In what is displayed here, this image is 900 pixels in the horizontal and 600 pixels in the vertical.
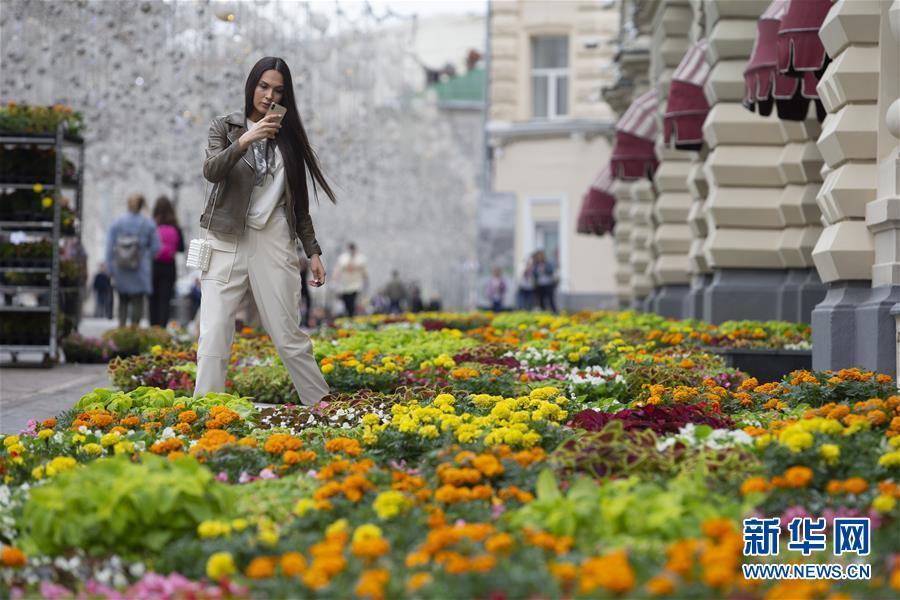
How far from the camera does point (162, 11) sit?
2431 cm

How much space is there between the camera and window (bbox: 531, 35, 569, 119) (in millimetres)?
45438

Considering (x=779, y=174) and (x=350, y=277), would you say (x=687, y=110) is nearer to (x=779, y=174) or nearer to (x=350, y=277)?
(x=779, y=174)

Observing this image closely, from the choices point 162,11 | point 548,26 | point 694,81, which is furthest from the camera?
point 548,26

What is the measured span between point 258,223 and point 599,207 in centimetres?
2365

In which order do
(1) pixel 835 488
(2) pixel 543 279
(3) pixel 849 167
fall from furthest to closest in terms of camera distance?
(2) pixel 543 279
(3) pixel 849 167
(1) pixel 835 488

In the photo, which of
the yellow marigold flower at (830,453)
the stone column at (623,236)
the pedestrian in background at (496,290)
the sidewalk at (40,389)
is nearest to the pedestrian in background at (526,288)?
the pedestrian in background at (496,290)

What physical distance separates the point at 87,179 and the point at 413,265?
31438 mm

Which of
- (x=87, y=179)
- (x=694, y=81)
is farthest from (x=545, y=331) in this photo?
(x=87, y=179)

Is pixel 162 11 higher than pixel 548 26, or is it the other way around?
pixel 548 26

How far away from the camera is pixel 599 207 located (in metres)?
32.1

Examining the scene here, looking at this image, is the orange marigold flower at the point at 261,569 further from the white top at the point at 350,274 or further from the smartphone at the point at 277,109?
the white top at the point at 350,274

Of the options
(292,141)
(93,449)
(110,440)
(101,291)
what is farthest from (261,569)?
(101,291)

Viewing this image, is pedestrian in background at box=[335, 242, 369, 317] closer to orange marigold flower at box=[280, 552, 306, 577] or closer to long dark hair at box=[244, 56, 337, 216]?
long dark hair at box=[244, 56, 337, 216]

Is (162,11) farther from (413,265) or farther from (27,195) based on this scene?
(413,265)
